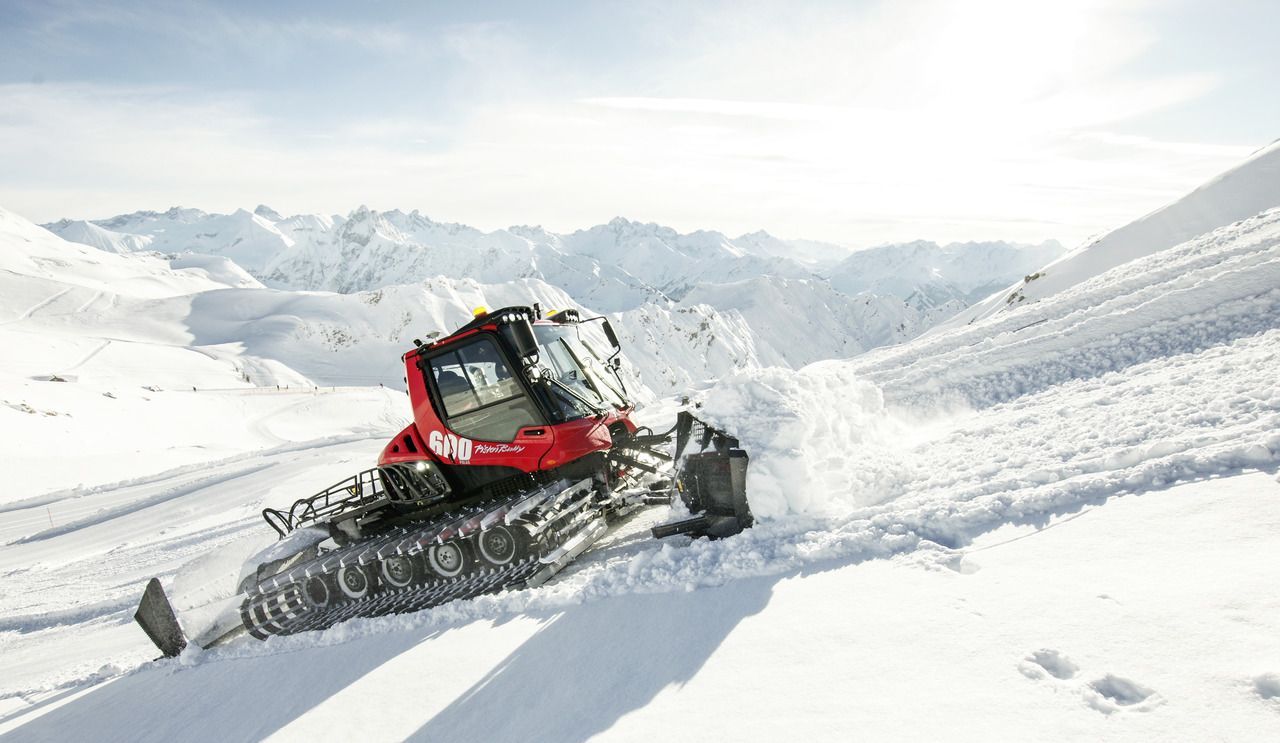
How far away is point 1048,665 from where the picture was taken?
2967 mm

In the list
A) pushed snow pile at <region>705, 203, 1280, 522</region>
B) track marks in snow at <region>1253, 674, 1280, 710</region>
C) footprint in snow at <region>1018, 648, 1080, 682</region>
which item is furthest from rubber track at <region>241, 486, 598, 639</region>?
track marks in snow at <region>1253, 674, 1280, 710</region>

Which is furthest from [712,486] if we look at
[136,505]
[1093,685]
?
[136,505]

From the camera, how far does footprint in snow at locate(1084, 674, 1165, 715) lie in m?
2.55

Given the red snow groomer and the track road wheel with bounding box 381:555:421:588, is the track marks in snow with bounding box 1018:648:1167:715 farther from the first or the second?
the track road wheel with bounding box 381:555:421:588

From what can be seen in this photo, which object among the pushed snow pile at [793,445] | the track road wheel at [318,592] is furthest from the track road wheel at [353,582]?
the pushed snow pile at [793,445]

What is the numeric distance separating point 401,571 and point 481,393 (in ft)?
6.49

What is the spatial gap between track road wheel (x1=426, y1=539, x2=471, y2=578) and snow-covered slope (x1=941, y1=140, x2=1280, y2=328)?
62.3 ft

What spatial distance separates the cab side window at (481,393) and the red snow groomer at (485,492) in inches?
0.5

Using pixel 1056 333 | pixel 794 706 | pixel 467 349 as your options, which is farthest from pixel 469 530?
pixel 1056 333

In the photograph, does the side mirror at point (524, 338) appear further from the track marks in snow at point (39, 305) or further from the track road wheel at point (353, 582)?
the track marks in snow at point (39, 305)

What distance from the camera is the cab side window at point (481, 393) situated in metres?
6.65

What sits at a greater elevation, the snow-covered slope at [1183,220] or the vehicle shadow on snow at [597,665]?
the snow-covered slope at [1183,220]

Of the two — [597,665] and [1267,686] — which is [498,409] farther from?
[1267,686]

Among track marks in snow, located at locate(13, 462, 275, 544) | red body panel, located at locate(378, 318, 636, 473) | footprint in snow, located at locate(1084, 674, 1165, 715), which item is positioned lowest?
footprint in snow, located at locate(1084, 674, 1165, 715)
